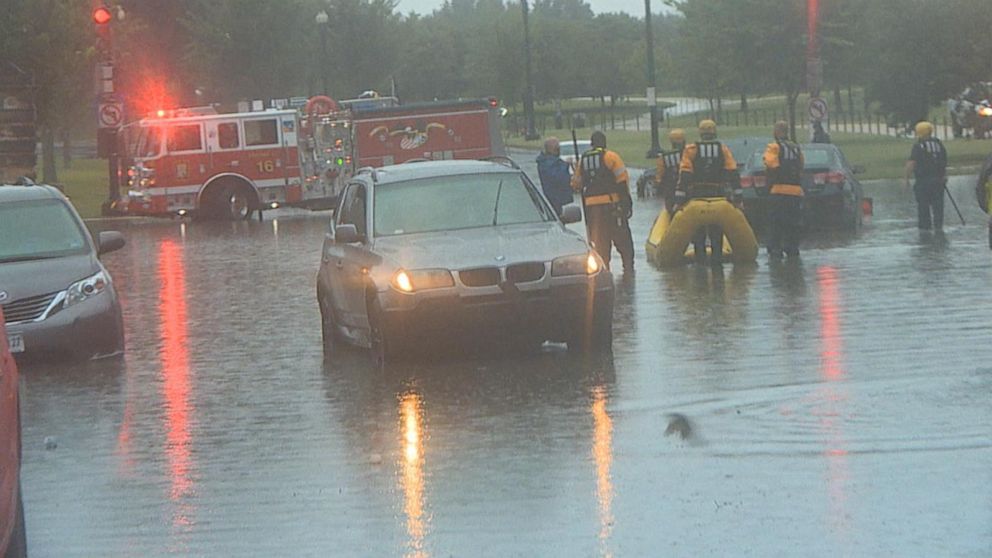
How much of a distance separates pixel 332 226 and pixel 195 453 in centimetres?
569

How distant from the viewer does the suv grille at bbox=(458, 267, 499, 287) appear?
1391 cm

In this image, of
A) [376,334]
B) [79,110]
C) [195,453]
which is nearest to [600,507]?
[195,453]

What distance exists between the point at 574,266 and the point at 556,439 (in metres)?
3.64

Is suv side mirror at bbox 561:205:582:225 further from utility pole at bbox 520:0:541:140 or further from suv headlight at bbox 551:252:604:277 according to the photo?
utility pole at bbox 520:0:541:140

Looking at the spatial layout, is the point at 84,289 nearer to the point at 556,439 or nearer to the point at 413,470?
the point at 556,439

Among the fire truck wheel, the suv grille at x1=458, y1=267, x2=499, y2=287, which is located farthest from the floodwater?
the fire truck wheel

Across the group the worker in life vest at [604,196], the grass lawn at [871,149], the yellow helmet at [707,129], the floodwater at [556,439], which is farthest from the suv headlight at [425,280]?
the grass lawn at [871,149]

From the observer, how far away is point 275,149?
135 ft

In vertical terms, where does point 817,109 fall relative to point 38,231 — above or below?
above

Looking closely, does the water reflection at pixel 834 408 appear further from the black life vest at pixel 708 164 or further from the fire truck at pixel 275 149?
the fire truck at pixel 275 149

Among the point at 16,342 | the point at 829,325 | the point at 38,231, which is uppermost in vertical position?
the point at 38,231

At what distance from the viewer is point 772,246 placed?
75.7 ft

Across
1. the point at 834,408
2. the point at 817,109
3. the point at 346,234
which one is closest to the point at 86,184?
the point at 817,109

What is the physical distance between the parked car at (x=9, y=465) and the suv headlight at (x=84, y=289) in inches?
302
